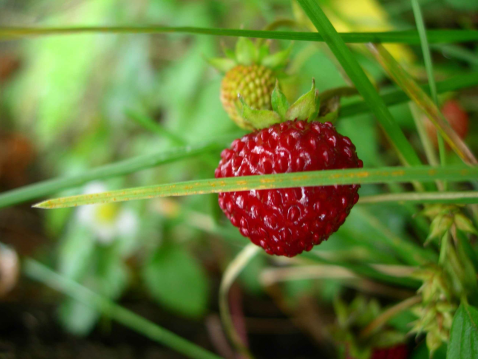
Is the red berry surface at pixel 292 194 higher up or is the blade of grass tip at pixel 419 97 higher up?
the blade of grass tip at pixel 419 97

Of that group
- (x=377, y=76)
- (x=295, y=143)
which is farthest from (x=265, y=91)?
(x=377, y=76)

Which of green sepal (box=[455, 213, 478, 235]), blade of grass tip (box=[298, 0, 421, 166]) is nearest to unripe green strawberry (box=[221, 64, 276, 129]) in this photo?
blade of grass tip (box=[298, 0, 421, 166])

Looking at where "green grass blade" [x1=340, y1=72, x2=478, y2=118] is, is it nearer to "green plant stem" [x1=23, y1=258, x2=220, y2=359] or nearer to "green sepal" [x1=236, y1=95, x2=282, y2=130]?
"green sepal" [x1=236, y1=95, x2=282, y2=130]

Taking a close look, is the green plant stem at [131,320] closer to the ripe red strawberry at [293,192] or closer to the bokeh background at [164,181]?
the bokeh background at [164,181]

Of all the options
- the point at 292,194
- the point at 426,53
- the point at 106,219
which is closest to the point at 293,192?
the point at 292,194

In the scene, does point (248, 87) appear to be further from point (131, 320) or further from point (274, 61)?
point (131, 320)

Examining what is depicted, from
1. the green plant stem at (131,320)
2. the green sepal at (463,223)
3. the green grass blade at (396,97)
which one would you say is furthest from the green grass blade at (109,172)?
the green plant stem at (131,320)

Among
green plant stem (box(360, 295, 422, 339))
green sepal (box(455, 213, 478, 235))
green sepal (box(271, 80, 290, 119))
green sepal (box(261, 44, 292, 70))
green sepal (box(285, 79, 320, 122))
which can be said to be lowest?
green plant stem (box(360, 295, 422, 339))
